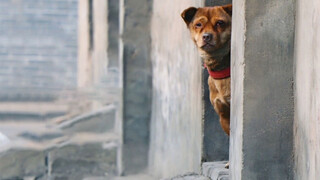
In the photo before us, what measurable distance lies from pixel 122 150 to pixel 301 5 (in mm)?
5890

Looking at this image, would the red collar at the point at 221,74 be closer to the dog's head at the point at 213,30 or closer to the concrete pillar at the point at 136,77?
the dog's head at the point at 213,30

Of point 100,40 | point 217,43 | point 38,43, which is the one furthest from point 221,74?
point 38,43

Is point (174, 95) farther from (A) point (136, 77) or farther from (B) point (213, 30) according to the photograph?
(B) point (213, 30)

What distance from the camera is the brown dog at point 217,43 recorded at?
472cm

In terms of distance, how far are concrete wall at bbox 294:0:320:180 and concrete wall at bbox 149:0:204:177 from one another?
66.2 inches

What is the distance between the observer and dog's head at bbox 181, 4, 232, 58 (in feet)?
15.4

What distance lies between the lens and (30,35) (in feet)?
76.5

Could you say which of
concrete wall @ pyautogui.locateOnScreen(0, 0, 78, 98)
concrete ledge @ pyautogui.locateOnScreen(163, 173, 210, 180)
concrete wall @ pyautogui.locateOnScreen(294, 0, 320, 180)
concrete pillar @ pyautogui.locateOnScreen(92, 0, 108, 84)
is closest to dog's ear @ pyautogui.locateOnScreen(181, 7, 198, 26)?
concrete wall @ pyautogui.locateOnScreen(294, 0, 320, 180)

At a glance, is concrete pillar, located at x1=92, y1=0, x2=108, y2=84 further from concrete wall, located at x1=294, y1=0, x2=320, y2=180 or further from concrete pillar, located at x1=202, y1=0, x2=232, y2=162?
concrete wall, located at x1=294, y1=0, x2=320, y2=180

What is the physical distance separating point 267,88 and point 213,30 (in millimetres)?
727

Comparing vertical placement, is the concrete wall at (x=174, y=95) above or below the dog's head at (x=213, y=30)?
below

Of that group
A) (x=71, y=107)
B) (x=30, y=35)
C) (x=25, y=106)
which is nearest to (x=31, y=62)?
(x=30, y=35)

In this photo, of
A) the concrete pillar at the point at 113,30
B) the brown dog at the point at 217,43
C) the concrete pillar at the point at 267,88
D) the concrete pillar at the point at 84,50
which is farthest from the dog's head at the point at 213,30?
the concrete pillar at the point at 84,50

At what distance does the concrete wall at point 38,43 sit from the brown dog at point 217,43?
16.6 metres
